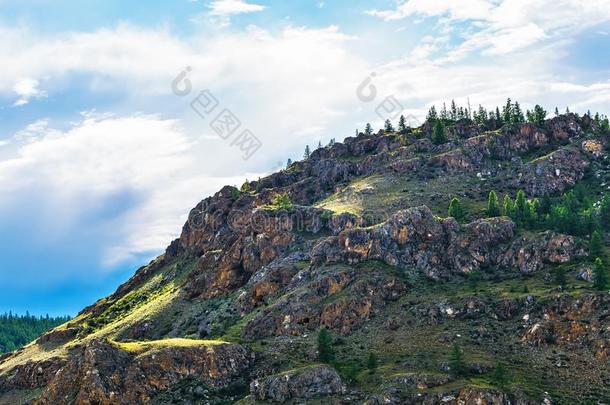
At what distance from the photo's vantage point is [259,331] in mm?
194375

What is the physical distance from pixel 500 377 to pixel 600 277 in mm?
48051

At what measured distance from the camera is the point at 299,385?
511ft

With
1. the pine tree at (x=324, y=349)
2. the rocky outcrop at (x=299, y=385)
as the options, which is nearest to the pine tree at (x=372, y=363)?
the rocky outcrop at (x=299, y=385)

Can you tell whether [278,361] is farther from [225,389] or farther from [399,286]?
[399,286]

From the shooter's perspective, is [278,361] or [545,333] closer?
[545,333]

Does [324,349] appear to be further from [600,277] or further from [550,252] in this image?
[550,252]

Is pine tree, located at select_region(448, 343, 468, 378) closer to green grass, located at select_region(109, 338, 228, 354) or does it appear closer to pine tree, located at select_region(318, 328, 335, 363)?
pine tree, located at select_region(318, 328, 335, 363)

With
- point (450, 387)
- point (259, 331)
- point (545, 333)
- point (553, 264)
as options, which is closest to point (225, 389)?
point (259, 331)

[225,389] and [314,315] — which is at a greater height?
[314,315]

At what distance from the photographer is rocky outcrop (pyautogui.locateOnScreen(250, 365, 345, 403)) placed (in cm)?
15362

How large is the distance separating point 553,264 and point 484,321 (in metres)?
34.2

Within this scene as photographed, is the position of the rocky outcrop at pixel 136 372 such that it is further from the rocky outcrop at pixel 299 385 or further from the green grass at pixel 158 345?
the rocky outcrop at pixel 299 385

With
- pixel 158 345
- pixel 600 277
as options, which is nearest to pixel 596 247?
pixel 600 277

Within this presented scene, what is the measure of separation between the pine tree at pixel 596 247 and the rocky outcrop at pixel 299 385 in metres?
87.8
